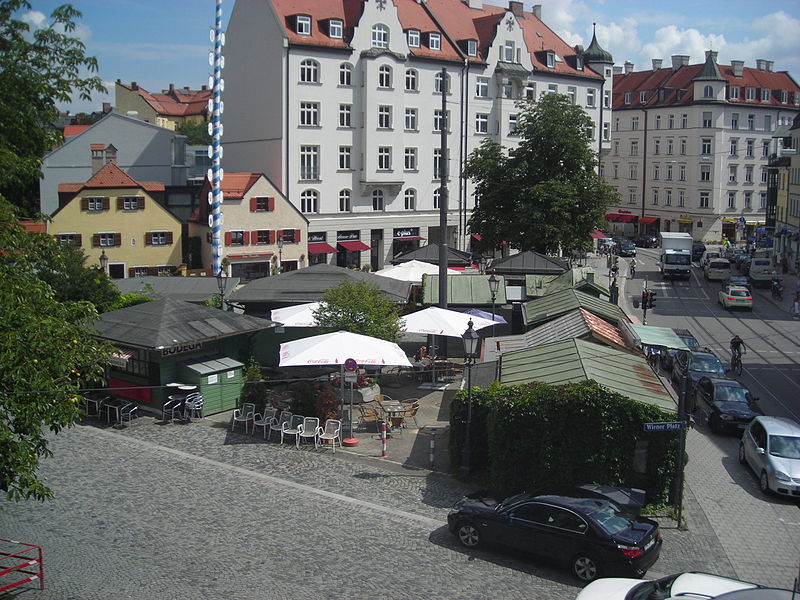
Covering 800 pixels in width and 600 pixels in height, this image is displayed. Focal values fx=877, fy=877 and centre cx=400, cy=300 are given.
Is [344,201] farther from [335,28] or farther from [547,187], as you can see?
[547,187]

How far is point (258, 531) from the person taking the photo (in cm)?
1578

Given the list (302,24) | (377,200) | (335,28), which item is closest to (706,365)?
(377,200)

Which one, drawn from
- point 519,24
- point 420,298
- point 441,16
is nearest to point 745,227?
point 519,24

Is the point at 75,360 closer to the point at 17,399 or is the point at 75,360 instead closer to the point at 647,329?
the point at 17,399

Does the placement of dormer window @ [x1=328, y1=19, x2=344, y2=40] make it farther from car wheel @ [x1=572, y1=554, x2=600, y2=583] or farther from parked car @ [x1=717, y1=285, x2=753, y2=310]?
car wheel @ [x1=572, y1=554, x2=600, y2=583]

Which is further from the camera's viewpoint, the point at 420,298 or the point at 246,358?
the point at 420,298

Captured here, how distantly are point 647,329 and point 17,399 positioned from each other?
841 inches

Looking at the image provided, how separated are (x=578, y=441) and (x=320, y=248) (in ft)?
139

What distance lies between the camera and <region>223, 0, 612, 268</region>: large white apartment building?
56500 millimetres

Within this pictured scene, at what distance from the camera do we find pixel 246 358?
26500mm

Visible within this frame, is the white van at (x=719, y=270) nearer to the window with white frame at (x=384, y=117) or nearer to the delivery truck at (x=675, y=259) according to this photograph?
the delivery truck at (x=675, y=259)

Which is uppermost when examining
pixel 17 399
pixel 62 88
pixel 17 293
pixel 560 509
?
pixel 62 88

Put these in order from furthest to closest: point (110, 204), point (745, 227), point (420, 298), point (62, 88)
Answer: point (745, 227), point (110, 204), point (420, 298), point (62, 88)

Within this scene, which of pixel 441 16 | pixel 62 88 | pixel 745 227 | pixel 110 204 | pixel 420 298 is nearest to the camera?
pixel 62 88
